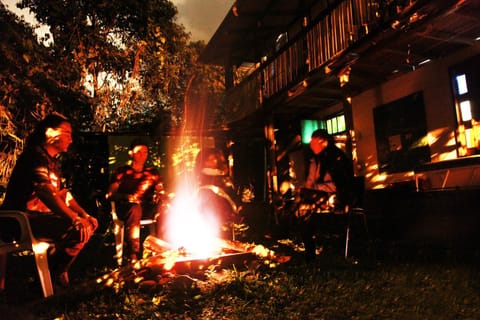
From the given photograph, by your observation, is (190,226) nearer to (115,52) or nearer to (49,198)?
(49,198)

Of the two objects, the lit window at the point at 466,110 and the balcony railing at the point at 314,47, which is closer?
the lit window at the point at 466,110

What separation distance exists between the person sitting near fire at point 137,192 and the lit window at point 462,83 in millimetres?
5711

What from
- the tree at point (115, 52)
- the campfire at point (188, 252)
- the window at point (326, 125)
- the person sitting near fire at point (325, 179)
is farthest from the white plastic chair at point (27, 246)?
the window at point (326, 125)

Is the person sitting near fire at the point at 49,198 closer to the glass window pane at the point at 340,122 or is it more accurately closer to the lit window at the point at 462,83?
the lit window at the point at 462,83

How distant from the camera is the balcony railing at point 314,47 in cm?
611

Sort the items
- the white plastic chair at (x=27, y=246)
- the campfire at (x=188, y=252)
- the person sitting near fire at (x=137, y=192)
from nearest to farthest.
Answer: the white plastic chair at (x=27, y=246)
the campfire at (x=188, y=252)
the person sitting near fire at (x=137, y=192)

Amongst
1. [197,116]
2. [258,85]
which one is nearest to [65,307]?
[258,85]

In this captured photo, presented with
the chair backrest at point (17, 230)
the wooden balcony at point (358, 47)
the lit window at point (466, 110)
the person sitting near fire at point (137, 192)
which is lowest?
the chair backrest at point (17, 230)

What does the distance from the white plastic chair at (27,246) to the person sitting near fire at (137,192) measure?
4.69ft

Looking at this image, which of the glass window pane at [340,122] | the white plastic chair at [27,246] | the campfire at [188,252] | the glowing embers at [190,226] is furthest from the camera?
the glass window pane at [340,122]

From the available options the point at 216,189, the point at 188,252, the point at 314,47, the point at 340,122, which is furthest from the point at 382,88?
the point at 188,252

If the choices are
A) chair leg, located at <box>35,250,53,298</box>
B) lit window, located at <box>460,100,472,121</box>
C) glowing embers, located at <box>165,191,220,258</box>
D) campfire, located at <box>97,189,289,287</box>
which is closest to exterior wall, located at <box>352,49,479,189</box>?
lit window, located at <box>460,100,472,121</box>

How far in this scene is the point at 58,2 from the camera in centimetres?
1089

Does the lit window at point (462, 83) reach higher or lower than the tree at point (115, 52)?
lower
